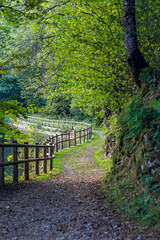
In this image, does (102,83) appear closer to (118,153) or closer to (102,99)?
(102,99)

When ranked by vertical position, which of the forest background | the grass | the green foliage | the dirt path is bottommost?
the grass

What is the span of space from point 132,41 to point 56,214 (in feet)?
16.0

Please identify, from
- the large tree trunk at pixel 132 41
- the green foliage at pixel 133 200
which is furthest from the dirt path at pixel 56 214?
the large tree trunk at pixel 132 41

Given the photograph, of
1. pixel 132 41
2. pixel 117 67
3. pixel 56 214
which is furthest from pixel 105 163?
pixel 56 214

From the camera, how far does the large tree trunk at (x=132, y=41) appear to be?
21.4 ft

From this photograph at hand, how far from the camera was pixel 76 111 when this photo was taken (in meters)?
34.4

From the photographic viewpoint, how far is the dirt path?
3.78 metres

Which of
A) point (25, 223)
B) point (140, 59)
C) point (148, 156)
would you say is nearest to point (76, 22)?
point (140, 59)

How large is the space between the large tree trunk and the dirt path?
11.5ft

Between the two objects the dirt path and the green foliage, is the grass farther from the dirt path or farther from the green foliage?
the green foliage

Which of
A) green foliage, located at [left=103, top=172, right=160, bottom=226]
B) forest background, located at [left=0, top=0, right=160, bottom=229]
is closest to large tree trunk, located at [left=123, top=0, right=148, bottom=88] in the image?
forest background, located at [left=0, top=0, right=160, bottom=229]

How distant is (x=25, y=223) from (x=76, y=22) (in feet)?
26.7

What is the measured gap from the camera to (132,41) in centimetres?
666

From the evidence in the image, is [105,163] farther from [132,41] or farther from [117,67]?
[132,41]
